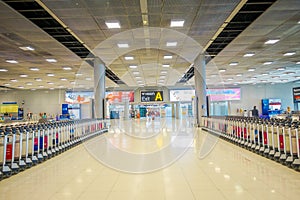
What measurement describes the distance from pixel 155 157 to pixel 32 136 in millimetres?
2936

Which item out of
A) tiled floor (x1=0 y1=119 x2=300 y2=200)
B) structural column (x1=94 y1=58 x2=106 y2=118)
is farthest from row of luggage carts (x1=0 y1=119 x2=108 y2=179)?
structural column (x1=94 y1=58 x2=106 y2=118)

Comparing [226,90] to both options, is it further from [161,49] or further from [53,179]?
[53,179]

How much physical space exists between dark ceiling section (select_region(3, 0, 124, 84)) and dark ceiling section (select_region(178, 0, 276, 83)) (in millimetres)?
6151

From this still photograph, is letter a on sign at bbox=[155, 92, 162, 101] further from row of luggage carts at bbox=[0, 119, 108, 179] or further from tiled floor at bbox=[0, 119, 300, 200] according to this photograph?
tiled floor at bbox=[0, 119, 300, 200]

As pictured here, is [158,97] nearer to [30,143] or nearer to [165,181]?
[30,143]

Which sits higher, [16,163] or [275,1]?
[275,1]

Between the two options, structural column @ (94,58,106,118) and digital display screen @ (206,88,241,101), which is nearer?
structural column @ (94,58,106,118)

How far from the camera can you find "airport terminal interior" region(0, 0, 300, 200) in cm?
367

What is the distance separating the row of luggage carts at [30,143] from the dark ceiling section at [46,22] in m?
3.33

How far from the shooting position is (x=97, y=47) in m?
10.6

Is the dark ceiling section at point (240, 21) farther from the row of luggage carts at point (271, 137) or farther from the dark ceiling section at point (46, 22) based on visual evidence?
the dark ceiling section at point (46, 22)

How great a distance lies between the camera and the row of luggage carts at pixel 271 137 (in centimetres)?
454

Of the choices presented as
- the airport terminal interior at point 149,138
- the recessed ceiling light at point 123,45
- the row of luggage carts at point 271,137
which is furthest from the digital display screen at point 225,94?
the row of luggage carts at point 271,137

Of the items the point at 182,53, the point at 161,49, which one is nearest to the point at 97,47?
the point at 161,49
